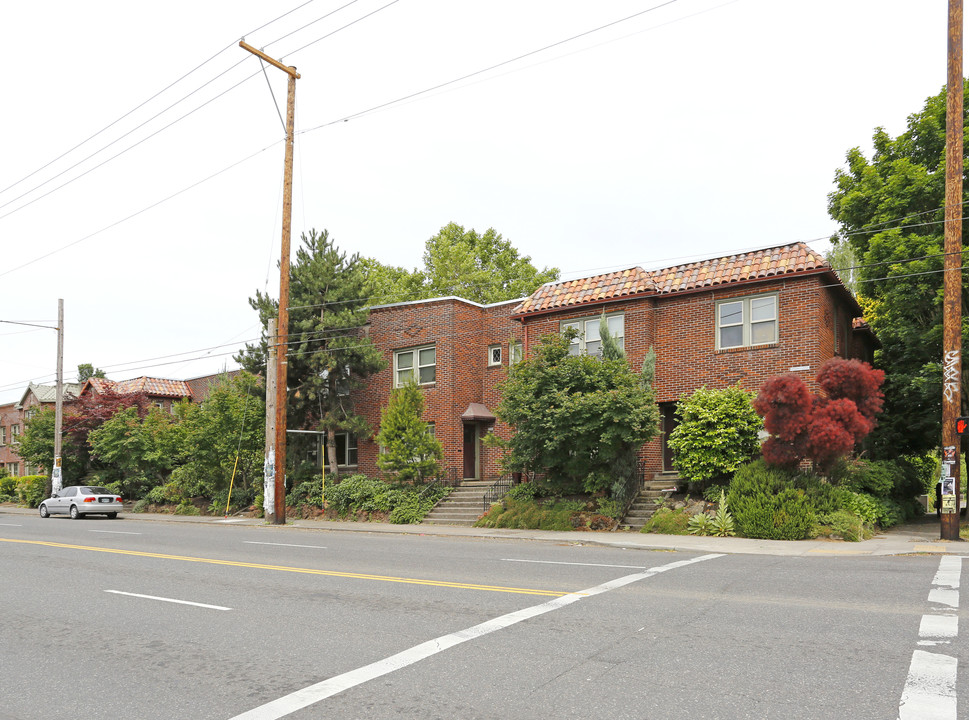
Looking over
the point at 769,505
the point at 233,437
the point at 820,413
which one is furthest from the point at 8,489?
the point at 820,413

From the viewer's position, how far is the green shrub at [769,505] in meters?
17.8

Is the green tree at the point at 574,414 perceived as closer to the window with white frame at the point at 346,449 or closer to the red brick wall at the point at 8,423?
the window with white frame at the point at 346,449

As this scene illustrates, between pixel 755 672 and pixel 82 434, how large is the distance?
42935mm

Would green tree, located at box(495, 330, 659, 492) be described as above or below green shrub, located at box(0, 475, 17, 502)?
above

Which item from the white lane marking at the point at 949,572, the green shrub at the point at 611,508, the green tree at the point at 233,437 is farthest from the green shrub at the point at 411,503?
the white lane marking at the point at 949,572

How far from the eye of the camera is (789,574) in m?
11.8

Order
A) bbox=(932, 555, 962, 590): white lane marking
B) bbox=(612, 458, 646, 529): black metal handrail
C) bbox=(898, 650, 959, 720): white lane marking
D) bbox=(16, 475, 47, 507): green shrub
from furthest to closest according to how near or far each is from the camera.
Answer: bbox=(16, 475, 47, 507): green shrub
bbox=(612, 458, 646, 529): black metal handrail
bbox=(932, 555, 962, 590): white lane marking
bbox=(898, 650, 959, 720): white lane marking

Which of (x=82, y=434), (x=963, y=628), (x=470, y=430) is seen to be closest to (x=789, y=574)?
(x=963, y=628)

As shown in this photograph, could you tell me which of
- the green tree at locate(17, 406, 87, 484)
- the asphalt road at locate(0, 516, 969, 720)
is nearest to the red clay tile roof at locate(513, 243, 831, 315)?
the asphalt road at locate(0, 516, 969, 720)

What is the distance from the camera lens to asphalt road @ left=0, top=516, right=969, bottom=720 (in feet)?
18.4

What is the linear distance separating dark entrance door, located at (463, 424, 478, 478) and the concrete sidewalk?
18.3 feet

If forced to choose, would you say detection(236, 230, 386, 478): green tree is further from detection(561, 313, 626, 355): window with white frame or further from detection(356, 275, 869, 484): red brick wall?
detection(561, 313, 626, 355): window with white frame

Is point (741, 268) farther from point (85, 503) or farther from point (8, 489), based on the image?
point (8, 489)

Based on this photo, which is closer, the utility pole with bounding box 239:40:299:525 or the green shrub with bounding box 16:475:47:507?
the utility pole with bounding box 239:40:299:525
